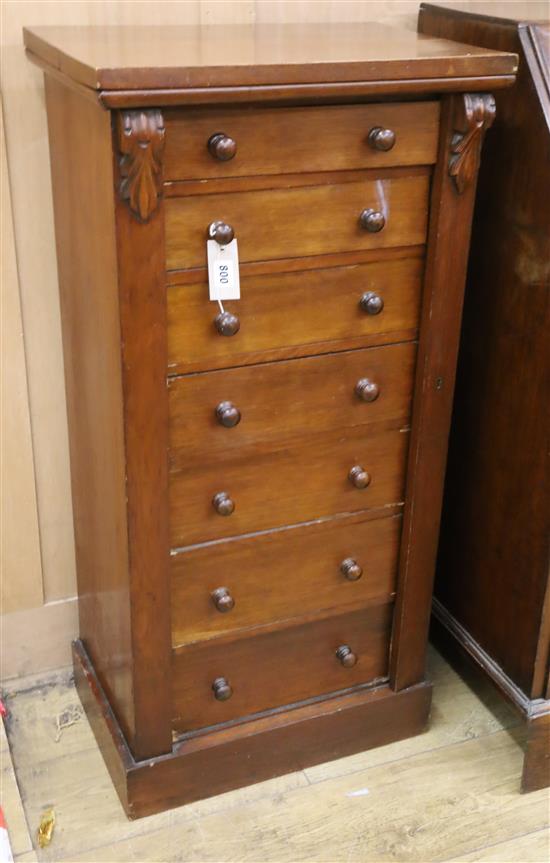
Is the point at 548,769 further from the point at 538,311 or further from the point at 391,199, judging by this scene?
the point at 391,199

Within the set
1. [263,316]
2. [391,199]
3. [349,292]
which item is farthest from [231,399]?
[391,199]

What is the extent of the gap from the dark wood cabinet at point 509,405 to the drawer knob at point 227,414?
0.52 metres

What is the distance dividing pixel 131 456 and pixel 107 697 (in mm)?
595

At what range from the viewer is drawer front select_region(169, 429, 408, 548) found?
5.08 feet

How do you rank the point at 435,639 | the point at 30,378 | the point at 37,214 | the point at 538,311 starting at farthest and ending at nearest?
the point at 435,639
the point at 30,378
the point at 37,214
the point at 538,311

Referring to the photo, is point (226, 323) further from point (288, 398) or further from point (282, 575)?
point (282, 575)

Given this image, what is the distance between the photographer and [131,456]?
4.81 feet

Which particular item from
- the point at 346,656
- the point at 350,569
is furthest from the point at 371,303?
the point at 346,656

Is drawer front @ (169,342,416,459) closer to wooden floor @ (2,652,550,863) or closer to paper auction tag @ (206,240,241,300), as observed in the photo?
paper auction tag @ (206,240,241,300)

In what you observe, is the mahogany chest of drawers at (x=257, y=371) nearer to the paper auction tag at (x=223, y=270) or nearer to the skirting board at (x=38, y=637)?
the paper auction tag at (x=223, y=270)

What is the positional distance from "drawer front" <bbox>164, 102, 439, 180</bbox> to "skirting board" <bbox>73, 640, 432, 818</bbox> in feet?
3.25

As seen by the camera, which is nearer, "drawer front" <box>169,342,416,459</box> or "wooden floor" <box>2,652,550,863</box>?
"drawer front" <box>169,342,416,459</box>

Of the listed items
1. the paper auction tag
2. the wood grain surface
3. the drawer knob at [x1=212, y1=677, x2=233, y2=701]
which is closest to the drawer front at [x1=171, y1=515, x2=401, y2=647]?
the drawer knob at [x1=212, y1=677, x2=233, y2=701]

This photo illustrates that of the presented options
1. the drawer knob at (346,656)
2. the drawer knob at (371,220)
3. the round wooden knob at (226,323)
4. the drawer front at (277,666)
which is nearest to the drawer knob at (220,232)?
the round wooden knob at (226,323)
